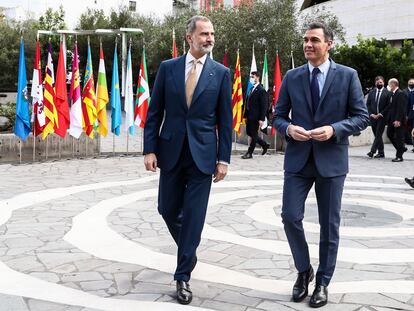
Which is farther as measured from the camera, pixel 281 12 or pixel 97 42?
pixel 97 42

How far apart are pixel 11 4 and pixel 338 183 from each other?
236 feet

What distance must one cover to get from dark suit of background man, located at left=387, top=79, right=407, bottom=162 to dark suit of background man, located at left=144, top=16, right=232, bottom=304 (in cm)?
1051

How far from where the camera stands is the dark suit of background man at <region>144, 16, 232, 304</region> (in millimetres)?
4434

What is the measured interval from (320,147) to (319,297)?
1.10 metres

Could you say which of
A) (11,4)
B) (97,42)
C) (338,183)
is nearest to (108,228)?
(338,183)

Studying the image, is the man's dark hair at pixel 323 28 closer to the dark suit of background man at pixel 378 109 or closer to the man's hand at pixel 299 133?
the man's hand at pixel 299 133

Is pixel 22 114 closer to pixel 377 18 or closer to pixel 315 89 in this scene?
pixel 315 89

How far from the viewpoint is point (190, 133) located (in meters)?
4.46

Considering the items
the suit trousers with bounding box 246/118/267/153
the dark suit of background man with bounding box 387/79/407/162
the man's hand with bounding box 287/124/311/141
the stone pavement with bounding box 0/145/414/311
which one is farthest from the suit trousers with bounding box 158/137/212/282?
the dark suit of background man with bounding box 387/79/407/162

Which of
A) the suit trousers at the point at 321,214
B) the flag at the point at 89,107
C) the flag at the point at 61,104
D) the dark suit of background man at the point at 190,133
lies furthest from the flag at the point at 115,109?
the suit trousers at the point at 321,214

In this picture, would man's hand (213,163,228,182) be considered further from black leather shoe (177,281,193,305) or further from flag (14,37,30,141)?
flag (14,37,30,141)

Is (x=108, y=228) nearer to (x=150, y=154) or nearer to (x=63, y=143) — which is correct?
(x=150, y=154)

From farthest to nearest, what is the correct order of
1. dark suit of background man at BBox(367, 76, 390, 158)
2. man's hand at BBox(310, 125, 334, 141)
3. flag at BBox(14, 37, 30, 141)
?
dark suit of background man at BBox(367, 76, 390, 158)
flag at BBox(14, 37, 30, 141)
man's hand at BBox(310, 125, 334, 141)

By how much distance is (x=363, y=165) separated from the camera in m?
13.2
